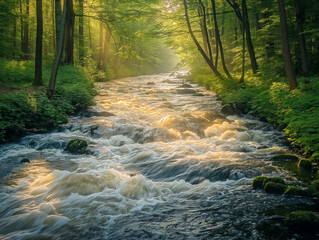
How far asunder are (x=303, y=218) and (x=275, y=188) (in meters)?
1.39

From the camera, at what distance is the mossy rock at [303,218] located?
4.54 meters

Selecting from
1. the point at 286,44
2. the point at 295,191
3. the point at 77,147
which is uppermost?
the point at 286,44

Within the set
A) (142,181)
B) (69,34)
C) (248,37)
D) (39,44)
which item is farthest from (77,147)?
(69,34)

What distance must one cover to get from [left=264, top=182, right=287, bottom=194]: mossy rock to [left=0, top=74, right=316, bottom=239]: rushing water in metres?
0.21

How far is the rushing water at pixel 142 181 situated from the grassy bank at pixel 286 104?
2.55 ft

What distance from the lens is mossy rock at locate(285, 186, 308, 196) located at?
5.74 m

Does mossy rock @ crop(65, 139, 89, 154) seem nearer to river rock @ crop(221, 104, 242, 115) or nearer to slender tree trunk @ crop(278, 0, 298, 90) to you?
river rock @ crop(221, 104, 242, 115)

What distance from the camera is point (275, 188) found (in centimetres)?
599

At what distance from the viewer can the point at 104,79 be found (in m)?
30.2

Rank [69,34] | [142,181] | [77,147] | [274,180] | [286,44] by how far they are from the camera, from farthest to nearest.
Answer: [69,34] < [286,44] < [77,147] < [142,181] < [274,180]

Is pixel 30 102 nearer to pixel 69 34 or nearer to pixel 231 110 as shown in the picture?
pixel 231 110

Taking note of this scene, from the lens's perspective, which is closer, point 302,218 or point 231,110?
point 302,218

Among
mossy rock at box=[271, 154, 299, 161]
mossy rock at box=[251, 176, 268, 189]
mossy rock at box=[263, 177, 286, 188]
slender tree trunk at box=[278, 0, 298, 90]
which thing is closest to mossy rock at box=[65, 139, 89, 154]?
mossy rock at box=[251, 176, 268, 189]

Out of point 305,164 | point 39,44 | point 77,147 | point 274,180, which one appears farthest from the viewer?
point 39,44
